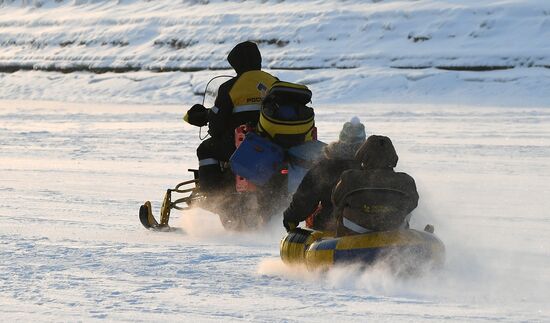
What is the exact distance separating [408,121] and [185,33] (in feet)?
73.5

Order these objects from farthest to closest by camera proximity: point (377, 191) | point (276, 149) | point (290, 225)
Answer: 1. point (276, 149)
2. point (290, 225)
3. point (377, 191)

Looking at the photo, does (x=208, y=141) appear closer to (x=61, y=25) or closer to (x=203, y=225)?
(x=203, y=225)

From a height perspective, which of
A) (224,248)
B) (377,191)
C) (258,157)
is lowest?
(224,248)

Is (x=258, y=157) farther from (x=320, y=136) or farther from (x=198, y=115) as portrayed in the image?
(x=320, y=136)

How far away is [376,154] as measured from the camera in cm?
653

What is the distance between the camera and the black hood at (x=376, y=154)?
6535 mm

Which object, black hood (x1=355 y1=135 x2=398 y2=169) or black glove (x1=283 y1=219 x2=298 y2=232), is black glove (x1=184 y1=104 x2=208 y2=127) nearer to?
black glove (x1=283 y1=219 x2=298 y2=232)

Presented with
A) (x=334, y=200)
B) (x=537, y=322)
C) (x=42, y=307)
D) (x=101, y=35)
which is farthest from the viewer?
(x=101, y=35)

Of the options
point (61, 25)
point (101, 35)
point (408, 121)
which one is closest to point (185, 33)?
point (101, 35)

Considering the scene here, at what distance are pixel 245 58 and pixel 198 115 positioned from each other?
71 centimetres

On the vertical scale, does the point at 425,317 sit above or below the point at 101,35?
below

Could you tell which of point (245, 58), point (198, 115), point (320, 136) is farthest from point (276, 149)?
point (320, 136)

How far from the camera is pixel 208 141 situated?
384 inches

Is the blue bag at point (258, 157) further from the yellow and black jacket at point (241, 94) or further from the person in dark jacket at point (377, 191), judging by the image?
the person in dark jacket at point (377, 191)
